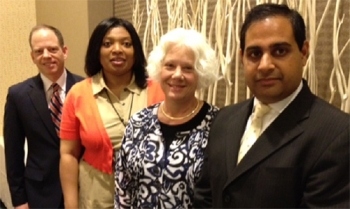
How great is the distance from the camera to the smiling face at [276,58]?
1106 millimetres

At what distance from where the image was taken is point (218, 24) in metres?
1.91

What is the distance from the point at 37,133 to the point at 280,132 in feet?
4.31

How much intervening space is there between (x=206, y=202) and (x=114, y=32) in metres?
0.84

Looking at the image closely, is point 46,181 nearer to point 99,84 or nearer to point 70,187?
point 70,187

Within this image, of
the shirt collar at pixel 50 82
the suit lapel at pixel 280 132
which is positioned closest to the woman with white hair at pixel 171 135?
the suit lapel at pixel 280 132

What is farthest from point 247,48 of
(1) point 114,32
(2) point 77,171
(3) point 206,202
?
(2) point 77,171

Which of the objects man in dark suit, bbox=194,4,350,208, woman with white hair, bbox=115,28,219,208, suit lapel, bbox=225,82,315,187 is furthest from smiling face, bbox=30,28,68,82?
suit lapel, bbox=225,82,315,187

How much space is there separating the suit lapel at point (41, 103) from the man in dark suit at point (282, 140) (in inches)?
41.6

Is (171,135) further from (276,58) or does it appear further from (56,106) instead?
(56,106)

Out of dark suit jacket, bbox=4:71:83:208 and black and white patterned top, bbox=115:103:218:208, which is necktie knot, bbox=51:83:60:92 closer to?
dark suit jacket, bbox=4:71:83:208

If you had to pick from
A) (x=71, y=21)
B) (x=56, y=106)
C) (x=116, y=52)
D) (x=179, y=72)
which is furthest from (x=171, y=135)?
(x=71, y=21)

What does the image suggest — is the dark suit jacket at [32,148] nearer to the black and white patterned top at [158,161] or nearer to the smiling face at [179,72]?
the black and white patterned top at [158,161]

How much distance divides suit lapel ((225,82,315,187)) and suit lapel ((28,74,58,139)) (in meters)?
1.16

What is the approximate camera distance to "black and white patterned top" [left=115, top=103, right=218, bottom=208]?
1414mm
